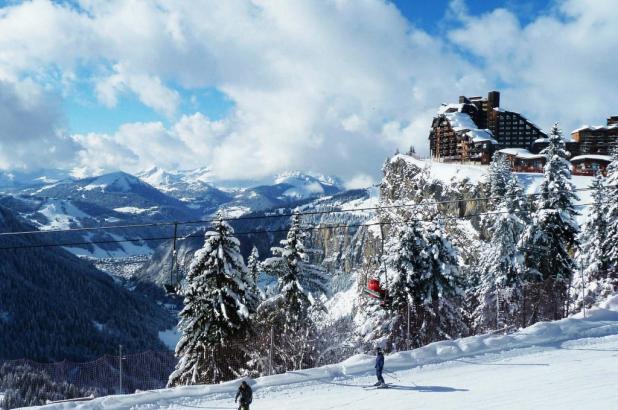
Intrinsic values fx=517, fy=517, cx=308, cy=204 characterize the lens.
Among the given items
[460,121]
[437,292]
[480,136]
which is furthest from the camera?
[460,121]

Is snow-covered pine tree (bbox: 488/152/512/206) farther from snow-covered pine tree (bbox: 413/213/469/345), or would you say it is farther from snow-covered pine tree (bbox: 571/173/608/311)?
snow-covered pine tree (bbox: 413/213/469/345)

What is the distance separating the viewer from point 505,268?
3772cm

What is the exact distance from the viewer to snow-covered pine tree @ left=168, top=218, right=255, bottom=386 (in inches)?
1106

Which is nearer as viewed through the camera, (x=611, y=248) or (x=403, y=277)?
(x=403, y=277)

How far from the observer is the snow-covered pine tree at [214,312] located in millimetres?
28086

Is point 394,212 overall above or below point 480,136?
below

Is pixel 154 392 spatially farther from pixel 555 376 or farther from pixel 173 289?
pixel 555 376

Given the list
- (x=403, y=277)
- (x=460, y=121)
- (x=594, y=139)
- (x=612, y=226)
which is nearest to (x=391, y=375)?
(x=403, y=277)

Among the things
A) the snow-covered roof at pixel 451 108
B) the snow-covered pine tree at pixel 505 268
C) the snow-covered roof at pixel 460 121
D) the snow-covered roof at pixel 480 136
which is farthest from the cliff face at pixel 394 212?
the snow-covered roof at pixel 451 108

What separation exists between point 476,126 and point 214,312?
349ft

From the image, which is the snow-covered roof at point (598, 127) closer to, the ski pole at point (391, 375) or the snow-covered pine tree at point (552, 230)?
the snow-covered pine tree at point (552, 230)

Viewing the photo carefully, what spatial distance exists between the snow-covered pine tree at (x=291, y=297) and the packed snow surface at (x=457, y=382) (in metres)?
8.51

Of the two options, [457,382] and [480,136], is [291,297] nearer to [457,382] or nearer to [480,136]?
[457,382]

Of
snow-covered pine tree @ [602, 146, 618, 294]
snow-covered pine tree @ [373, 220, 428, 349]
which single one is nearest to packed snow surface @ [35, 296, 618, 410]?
snow-covered pine tree @ [373, 220, 428, 349]
